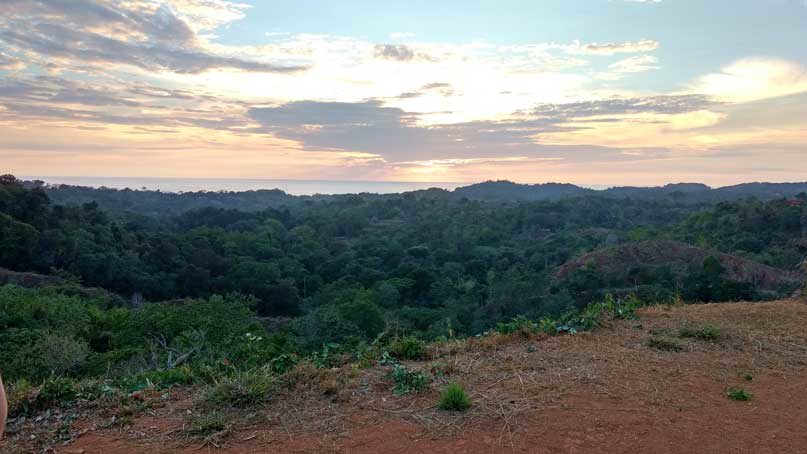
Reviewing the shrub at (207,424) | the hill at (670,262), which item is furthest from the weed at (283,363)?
the hill at (670,262)

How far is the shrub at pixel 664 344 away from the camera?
15.0ft

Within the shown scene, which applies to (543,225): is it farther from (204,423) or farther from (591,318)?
(204,423)

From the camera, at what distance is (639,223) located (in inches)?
1937

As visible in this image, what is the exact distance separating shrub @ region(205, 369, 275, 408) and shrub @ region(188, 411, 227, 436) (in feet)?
0.65

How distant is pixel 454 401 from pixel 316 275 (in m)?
27.5

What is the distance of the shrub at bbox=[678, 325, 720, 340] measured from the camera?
4809mm

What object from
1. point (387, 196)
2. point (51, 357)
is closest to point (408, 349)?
point (51, 357)

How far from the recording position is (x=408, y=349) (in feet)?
15.1

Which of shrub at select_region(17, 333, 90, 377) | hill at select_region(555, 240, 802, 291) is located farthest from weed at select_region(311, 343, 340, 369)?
hill at select_region(555, 240, 802, 291)

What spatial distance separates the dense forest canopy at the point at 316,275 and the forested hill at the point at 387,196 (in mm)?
21750

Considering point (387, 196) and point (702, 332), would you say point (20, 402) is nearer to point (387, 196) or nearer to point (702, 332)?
point (702, 332)

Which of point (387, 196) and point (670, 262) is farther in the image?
point (387, 196)

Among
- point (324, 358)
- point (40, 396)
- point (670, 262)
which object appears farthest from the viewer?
point (670, 262)

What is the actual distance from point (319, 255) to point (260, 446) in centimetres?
3129
